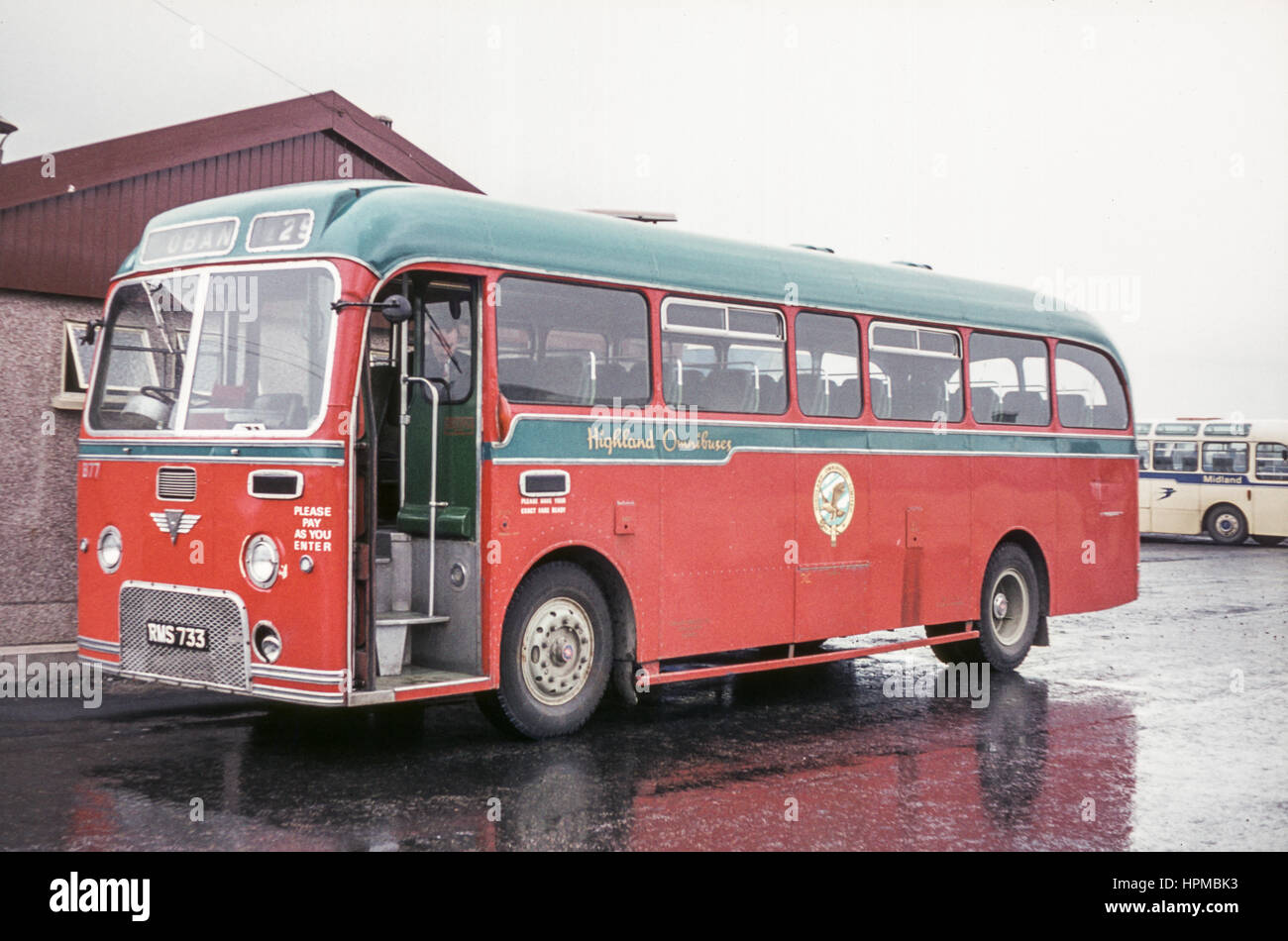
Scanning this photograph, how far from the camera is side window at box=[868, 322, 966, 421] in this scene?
10945 mm

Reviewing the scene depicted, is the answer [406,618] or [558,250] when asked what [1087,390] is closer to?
[558,250]

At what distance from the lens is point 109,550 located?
838 cm

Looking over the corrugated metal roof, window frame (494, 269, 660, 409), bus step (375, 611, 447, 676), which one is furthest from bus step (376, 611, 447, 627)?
the corrugated metal roof

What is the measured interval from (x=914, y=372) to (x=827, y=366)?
1.17m

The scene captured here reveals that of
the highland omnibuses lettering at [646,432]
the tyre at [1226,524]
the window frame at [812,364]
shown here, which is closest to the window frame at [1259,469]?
the tyre at [1226,524]

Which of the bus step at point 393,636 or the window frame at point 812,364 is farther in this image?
the window frame at point 812,364

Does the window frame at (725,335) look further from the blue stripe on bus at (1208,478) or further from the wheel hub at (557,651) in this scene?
the blue stripe on bus at (1208,478)

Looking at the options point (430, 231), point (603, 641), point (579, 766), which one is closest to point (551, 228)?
point (430, 231)

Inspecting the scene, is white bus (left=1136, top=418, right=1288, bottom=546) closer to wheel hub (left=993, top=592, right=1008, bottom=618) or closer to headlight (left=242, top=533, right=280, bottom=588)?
wheel hub (left=993, top=592, right=1008, bottom=618)

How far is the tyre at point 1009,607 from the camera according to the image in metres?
12.1

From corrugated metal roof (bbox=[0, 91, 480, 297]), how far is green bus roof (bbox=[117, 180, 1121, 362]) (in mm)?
4638

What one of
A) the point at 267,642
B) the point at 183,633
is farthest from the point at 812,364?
the point at 183,633
